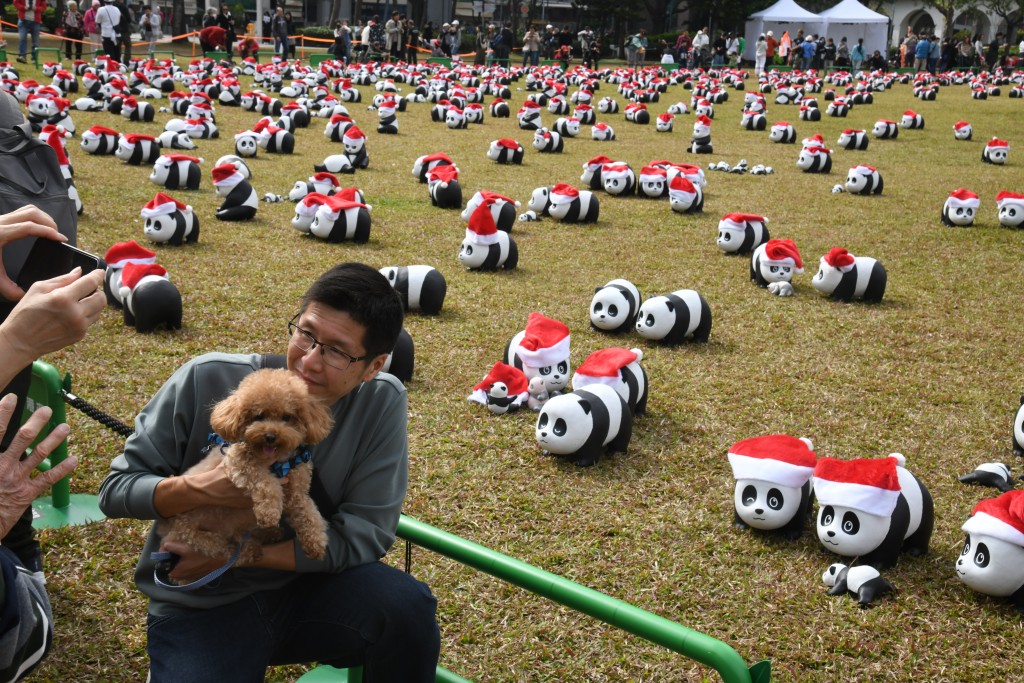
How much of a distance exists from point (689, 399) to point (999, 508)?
2438 millimetres

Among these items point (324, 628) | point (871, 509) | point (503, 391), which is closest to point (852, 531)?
point (871, 509)

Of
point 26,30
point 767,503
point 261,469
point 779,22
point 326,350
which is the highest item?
point 779,22

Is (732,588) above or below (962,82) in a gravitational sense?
below

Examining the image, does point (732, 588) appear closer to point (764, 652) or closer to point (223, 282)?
point (764, 652)

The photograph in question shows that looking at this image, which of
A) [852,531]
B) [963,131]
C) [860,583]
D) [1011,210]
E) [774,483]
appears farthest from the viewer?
[963,131]

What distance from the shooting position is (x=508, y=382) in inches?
240

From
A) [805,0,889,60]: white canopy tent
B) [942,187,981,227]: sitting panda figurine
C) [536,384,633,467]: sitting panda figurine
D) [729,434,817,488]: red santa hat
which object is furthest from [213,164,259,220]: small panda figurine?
[805,0,889,60]: white canopy tent

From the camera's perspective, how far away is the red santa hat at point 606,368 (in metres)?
5.87

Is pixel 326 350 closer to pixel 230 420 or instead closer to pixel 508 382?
pixel 230 420

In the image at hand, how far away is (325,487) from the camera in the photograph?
2.78 m

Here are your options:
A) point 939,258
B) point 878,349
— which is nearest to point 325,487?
point 878,349

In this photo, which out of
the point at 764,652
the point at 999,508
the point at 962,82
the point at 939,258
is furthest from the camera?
the point at 962,82

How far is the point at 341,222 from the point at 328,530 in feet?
25.4

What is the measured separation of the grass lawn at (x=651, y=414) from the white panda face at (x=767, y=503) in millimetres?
123
